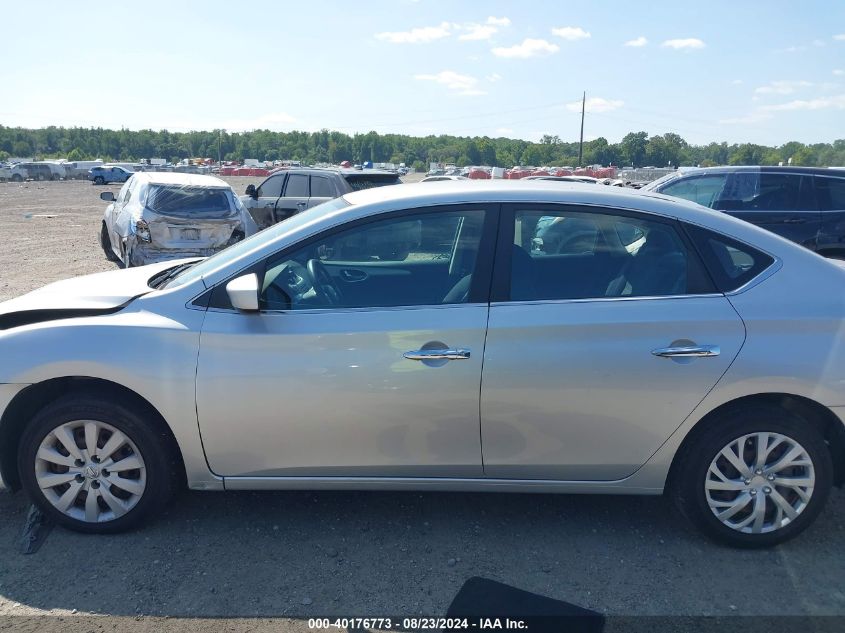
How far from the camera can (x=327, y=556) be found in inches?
130

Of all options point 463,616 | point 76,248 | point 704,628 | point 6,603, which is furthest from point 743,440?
point 76,248

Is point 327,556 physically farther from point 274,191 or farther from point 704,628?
point 274,191

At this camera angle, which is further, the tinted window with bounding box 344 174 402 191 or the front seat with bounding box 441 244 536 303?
the tinted window with bounding box 344 174 402 191

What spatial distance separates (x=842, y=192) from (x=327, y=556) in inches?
314

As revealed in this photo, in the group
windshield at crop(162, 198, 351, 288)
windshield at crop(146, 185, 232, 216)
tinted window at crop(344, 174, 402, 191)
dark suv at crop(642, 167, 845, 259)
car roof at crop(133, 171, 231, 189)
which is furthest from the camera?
tinted window at crop(344, 174, 402, 191)

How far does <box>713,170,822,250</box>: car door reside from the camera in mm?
8289

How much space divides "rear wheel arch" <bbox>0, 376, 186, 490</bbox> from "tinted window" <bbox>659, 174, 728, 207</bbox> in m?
7.34

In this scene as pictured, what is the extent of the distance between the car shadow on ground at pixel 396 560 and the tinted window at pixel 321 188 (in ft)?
29.4

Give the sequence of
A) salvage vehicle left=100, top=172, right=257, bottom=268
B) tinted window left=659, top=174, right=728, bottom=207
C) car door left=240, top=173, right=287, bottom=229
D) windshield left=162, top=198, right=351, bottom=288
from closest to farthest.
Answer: windshield left=162, top=198, right=351, bottom=288, tinted window left=659, top=174, right=728, bottom=207, salvage vehicle left=100, top=172, right=257, bottom=268, car door left=240, top=173, right=287, bottom=229

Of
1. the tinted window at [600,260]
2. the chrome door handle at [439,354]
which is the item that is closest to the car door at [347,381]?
the chrome door handle at [439,354]

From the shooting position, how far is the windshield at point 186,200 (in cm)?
988

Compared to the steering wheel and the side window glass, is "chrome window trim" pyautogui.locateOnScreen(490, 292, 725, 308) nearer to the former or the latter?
the side window glass

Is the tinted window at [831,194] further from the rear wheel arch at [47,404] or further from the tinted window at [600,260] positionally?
the rear wheel arch at [47,404]

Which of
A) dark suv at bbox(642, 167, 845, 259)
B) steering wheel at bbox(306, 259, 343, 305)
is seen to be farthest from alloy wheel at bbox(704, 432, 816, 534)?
dark suv at bbox(642, 167, 845, 259)
